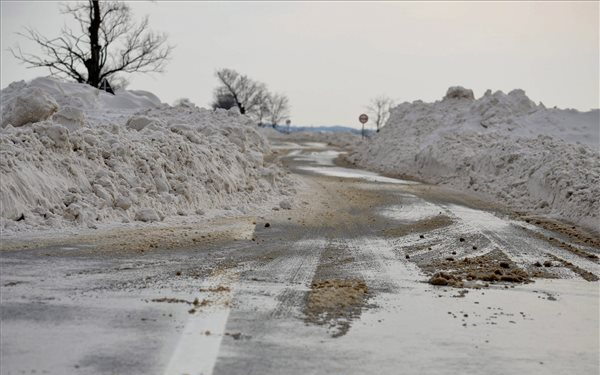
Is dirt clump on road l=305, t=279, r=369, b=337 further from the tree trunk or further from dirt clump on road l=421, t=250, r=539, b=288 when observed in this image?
the tree trunk

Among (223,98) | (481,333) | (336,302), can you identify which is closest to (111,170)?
(336,302)

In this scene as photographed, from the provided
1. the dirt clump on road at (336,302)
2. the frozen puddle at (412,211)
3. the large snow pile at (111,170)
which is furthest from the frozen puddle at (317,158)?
the dirt clump on road at (336,302)

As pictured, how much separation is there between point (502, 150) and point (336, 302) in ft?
52.8

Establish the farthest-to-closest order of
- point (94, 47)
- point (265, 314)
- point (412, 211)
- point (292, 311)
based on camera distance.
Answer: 1. point (94, 47)
2. point (412, 211)
3. point (292, 311)
4. point (265, 314)

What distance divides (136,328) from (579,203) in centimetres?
1038

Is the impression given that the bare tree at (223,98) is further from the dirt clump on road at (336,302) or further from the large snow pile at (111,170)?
the dirt clump on road at (336,302)

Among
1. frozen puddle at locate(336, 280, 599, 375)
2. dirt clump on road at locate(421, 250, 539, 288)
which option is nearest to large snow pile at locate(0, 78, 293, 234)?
dirt clump on road at locate(421, 250, 539, 288)

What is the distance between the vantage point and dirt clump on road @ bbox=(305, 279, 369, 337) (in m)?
5.28

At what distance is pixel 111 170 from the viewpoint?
9.83 metres

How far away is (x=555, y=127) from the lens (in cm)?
2406

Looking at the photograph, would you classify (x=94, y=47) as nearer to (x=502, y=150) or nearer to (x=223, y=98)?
(x=502, y=150)

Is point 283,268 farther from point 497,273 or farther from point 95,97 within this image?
point 95,97

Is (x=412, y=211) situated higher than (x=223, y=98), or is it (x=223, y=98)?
(x=223, y=98)

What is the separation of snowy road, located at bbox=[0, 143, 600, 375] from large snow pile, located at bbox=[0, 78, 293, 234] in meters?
1.47
